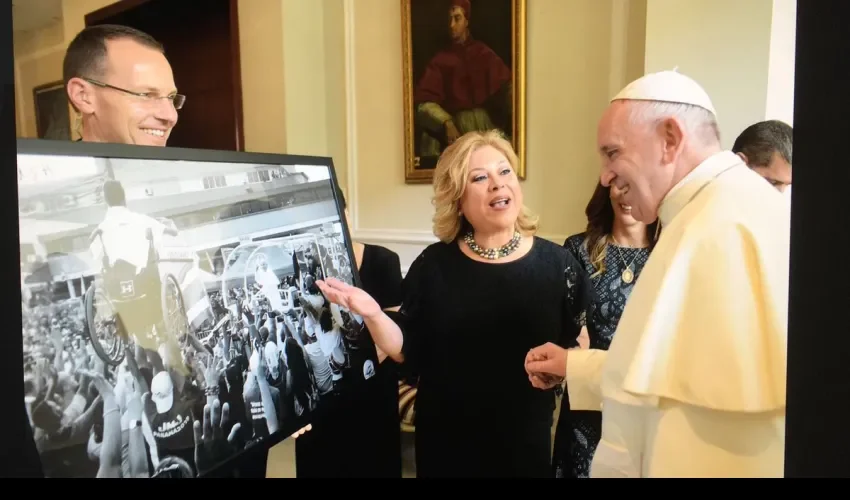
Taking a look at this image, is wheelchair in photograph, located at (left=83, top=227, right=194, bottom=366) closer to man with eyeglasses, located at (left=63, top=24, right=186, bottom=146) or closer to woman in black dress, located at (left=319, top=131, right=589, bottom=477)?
man with eyeglasses, located at (left=63, top=24, right=186, bottom=146)

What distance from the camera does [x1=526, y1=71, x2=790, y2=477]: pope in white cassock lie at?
618 millimetres

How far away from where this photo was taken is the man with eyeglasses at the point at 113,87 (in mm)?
926

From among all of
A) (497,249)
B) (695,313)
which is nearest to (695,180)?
(695,313)

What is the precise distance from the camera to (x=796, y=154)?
53 cm

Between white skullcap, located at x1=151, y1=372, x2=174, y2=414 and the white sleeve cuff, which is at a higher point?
white skullcap, located at x1=151, y1=372, x2=174, y2=414

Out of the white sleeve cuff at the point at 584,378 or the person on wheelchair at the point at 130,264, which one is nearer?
the person on wheelchair at the point at 130,264

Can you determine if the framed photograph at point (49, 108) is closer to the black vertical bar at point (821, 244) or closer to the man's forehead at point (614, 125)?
the man's forehead at point (614, 125)

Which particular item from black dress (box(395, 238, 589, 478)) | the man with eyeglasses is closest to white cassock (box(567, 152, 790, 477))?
black dress (box(395, 238, 589, 478))

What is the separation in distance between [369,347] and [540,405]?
0.42m

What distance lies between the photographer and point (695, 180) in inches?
27.9

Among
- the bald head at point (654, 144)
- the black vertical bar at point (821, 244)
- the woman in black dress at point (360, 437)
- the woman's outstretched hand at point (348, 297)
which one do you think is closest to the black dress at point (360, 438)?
the woman in black dress at point (360, 437)

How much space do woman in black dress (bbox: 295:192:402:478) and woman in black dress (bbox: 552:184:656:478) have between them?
464mm

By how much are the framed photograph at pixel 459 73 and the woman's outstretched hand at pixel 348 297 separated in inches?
40.4

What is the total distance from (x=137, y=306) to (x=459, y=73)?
1566 millimetres
